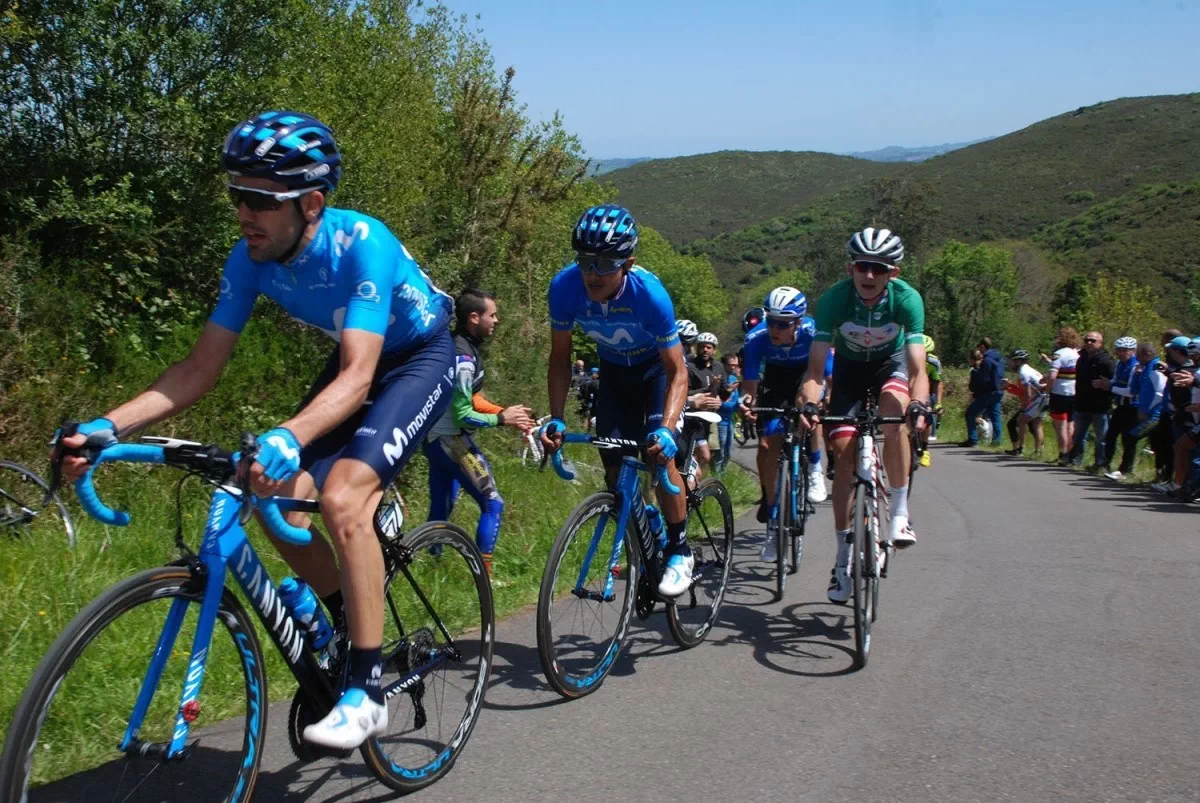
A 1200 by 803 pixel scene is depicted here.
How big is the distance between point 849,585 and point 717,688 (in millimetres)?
1475

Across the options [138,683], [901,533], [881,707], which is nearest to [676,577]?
[881,707]

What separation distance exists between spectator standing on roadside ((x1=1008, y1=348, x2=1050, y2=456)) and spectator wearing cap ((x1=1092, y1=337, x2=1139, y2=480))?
11.4 feet

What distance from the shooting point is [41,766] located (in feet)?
12.1

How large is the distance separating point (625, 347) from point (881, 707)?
2327 millimetres

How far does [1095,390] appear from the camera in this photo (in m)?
16.7

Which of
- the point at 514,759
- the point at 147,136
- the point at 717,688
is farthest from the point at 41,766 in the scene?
the point at 147,136

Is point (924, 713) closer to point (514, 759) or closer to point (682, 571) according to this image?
point (682, 571)

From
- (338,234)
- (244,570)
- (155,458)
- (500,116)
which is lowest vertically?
(244,570)

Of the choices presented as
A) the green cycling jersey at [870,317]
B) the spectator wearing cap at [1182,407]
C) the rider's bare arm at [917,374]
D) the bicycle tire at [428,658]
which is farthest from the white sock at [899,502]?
the spectator wearing cap at [1182,407]

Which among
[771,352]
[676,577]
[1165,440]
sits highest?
[771,352]

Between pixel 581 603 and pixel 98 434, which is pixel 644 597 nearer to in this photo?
pixel 581 603

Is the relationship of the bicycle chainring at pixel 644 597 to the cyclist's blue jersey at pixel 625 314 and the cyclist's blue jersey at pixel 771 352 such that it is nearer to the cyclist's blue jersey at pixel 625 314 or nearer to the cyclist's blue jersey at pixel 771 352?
the cyclist's blue jersey at pixel 625 314

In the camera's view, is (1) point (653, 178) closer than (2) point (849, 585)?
No

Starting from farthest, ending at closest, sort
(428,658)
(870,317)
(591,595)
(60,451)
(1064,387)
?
(1064,387), (870,317), (591,595), (428,658), (60,451)
